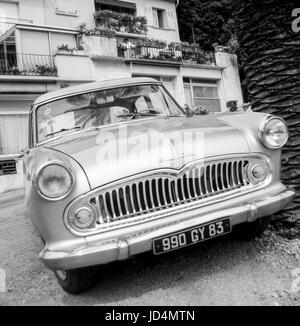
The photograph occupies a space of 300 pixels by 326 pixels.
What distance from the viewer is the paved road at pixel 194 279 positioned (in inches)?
92.9

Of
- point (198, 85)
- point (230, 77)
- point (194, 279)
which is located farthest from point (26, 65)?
point (194, 279)

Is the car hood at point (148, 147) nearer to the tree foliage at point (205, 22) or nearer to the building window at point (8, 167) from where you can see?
the building window at point (8, 167)

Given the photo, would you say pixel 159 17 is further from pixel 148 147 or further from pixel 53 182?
pixel 53 182

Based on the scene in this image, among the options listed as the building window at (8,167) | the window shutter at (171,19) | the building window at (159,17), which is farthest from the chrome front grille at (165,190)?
the window shutter at (171,19)

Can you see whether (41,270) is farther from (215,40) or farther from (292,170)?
(215,40)

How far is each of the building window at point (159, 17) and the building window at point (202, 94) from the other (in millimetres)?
4226

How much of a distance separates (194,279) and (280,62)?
6.20 feet

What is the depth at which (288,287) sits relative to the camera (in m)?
2.36

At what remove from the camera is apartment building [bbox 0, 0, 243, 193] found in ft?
42.1

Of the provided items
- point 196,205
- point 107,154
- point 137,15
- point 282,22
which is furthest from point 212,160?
point 137,15

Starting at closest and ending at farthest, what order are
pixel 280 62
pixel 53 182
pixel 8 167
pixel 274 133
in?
1. pixel 53 182
2. pixel 274 133
3. pixel 280 62
4. pixel 8 167

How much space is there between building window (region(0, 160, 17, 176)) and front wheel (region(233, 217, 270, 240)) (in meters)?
10.6

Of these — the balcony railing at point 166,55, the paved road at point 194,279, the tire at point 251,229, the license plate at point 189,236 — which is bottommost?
the paved road at point 194,279

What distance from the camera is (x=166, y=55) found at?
1719cm
